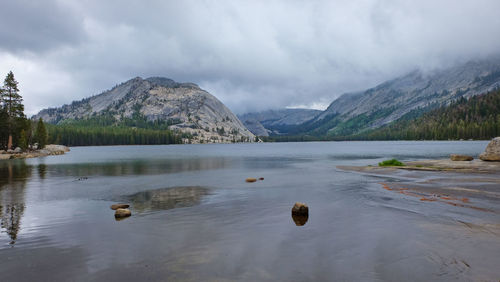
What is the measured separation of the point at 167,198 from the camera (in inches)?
1264

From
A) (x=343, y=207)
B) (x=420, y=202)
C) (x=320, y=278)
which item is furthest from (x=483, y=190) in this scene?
(x=320, y=278)

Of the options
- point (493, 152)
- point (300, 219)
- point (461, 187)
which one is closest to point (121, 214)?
point (300, 219)

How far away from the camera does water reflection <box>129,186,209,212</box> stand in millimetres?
27836

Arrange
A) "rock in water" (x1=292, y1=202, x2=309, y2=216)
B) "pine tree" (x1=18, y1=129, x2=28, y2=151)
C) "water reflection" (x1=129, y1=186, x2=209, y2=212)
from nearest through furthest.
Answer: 1. "rock in water" (x1=292, y1=202, x2=309, y2=216)
2. "water reflection" (x1=129, y1=186, x2=209, y2=212)
3. "pine tree" (x1=18, y1=129, x2=28, y2=151)

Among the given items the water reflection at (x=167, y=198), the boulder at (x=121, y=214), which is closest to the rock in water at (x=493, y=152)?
the water reflection at (x=167, y=198)

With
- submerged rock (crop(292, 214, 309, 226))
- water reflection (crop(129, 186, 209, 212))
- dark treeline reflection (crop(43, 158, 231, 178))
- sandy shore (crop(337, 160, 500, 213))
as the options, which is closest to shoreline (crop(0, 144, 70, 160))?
dark treeline reflection (crop(43, 158, 231, 178))

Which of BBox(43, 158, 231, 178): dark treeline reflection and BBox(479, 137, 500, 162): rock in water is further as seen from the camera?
BBox(43, 158, 231, 178): dark treeline reflection

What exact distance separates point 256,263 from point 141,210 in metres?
16.0

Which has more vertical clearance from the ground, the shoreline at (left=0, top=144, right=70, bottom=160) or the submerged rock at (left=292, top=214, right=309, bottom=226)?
the shoreline at (left=0, top=144, right=70, bottom=160)

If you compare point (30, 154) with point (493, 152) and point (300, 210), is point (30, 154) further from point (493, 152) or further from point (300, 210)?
point (493, 152)

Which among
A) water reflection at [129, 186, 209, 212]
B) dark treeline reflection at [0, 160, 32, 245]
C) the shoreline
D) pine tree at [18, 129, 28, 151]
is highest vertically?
pine tree at [18, 129, 28, 151]

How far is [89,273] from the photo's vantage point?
41.9 feet

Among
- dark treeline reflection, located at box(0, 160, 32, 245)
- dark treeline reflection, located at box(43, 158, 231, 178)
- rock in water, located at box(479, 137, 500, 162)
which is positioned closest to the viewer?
dark treeline reflection, located at box(0, 160, 32, 245)

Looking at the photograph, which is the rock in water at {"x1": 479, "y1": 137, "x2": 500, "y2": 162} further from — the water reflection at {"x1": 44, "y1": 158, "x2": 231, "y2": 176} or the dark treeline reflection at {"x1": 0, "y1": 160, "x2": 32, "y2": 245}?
the dark treeline reflection at {"x1": 0, "y1": 160, "x2": 32, "y2": 245}
